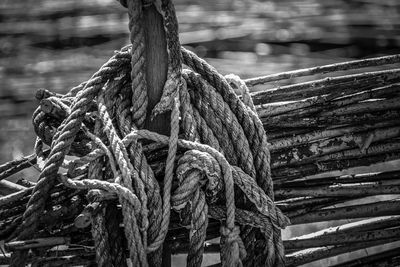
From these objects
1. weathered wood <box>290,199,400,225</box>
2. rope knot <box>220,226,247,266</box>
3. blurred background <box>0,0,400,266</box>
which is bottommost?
weathered wood <box>290,199,400,225</box>

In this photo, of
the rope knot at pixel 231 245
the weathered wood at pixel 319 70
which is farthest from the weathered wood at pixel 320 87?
the rope knot at pixel 231 245

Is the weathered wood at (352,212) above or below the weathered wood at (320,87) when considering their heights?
below

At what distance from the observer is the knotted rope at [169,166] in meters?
0.71

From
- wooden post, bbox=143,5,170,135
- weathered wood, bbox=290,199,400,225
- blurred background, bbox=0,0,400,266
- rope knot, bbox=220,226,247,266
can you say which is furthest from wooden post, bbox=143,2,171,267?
blurred background, bbox=0,0,400,266

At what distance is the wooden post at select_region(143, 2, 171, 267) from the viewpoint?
2.46 ft

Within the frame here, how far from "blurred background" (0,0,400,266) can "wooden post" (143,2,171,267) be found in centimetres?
165

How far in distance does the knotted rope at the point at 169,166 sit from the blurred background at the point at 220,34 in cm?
162

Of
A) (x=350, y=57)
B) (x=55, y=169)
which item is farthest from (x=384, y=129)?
(x=350, y=57)

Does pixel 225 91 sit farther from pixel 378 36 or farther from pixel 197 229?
pixel 378 36

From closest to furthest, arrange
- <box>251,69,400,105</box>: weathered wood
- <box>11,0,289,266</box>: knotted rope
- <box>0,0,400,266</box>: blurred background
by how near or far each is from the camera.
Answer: <box>11,0,289,266</box>: knotted rope < <box>251,69,400,105</box>: weathered wood < <box>0,0,400,266</box>: blurred background

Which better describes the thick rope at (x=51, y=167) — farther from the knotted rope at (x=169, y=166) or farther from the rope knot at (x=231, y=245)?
the rope knot at (x=231, y=245)

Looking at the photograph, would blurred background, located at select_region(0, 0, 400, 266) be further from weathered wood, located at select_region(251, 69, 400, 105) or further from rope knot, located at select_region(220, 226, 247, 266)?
rope knot, located at select_region(220, 226, 247, 266)

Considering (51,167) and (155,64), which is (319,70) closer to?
(155,64)

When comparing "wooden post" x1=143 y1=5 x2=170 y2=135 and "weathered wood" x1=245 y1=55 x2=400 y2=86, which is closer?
"wooden post" x1=143 y1=5 x2=170 y2=135
